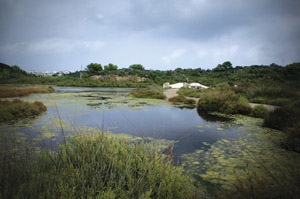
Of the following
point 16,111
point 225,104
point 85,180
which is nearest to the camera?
point 85,180

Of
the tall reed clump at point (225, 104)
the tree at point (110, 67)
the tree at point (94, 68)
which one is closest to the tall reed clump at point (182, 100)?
the tall reed clump at point (225, 104)

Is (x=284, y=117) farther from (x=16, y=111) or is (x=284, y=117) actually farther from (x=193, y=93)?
(x=193, y=93)

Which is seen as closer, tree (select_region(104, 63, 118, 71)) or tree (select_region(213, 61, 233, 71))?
tree (select_region(213, 61, 233, 71))

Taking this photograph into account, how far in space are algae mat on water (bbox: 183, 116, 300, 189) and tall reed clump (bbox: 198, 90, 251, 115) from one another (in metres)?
3.44

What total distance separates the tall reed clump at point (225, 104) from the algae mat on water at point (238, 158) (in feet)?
11.3

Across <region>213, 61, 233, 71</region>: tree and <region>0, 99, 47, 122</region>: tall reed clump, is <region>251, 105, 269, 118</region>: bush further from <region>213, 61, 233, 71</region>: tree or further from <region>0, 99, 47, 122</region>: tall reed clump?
<region>213, 61, 233, 71</region>: tree

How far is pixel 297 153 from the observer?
3938 mm

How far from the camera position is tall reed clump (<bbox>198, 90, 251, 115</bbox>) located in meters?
8.83

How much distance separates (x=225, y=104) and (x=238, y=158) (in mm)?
6103

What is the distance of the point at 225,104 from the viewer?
364 inches

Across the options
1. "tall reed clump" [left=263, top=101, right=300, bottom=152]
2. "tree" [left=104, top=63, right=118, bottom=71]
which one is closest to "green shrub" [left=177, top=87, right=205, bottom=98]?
"tall reed clump" [left=263, top=101, right=300, bottom=152]

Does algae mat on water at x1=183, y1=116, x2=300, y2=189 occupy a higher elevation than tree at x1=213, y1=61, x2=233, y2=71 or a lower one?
lower

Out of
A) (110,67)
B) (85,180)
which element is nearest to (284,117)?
(85,180)

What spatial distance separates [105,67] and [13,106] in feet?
212
